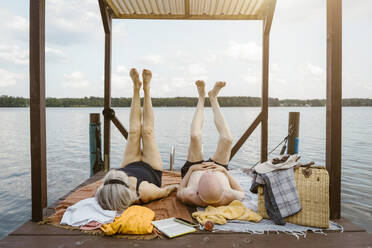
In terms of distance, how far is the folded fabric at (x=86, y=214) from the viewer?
267cm

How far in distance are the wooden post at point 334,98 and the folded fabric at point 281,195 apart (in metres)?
0.49

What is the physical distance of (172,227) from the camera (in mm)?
2576

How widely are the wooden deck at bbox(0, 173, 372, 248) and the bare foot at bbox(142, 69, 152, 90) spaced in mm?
2186

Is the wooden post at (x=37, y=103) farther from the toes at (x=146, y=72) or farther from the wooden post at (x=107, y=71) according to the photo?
the wooden post at (x=107, y=71)

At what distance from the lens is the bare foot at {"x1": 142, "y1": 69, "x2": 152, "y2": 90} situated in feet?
12.9

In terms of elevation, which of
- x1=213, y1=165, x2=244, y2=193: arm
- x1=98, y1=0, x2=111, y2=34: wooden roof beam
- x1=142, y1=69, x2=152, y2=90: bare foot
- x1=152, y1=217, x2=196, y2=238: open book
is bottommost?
x1=152, y1=217, x2=196, y2=238: open book

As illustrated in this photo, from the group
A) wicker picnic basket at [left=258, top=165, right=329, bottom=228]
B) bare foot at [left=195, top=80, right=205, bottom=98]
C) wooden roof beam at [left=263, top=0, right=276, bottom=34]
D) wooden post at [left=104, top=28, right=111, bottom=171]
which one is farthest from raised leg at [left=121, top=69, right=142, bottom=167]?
wooden roof beam at [left=263, top=0, right=276, bottom=34]

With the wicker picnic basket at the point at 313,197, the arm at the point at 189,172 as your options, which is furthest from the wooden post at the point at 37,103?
the wicker picnic basket at the point at 313,197

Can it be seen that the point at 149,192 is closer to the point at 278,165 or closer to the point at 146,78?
the point at 278,165

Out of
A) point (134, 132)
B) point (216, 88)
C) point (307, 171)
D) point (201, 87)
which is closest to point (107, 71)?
point (134, 132)

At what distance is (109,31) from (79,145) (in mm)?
10893

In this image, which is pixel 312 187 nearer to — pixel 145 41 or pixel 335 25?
pixel 335 25

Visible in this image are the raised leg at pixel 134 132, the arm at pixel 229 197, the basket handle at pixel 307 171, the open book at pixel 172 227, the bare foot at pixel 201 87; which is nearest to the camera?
the open book at pixel 172 227

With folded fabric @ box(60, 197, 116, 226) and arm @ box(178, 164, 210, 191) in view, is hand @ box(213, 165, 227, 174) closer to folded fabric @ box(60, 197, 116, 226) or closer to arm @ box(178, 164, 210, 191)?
arm @ box(178, 164, 210, 191)
